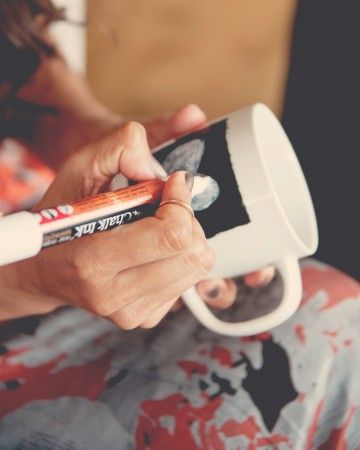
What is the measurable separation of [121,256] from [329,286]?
1.16 ft

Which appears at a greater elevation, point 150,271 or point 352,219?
point 150,271

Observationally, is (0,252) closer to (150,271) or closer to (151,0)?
(150,271)

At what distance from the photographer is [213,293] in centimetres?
59

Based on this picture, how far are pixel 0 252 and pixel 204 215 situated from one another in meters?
0.20

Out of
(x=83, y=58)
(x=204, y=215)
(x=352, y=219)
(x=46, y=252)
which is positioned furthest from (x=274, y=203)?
(x=83, y=58)

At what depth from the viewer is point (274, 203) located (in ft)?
1.50

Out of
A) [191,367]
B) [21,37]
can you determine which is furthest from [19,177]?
[191,367]

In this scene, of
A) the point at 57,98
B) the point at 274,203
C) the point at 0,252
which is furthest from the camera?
the point at 57,98

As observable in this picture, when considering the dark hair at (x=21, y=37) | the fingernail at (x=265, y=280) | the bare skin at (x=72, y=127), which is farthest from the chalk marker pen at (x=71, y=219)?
the dark hair at (x=21, y=37)

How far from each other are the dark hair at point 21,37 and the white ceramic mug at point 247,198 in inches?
16.2

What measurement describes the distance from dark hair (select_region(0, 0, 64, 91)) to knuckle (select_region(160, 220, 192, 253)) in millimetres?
538

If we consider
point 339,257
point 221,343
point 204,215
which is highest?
point 204,215

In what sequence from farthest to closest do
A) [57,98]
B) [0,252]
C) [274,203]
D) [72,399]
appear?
1. [57,98]
2. [72,399]
3. [274,203]
4. [0,252]

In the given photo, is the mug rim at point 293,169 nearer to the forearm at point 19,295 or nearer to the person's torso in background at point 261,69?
the forearm at point 19,295
